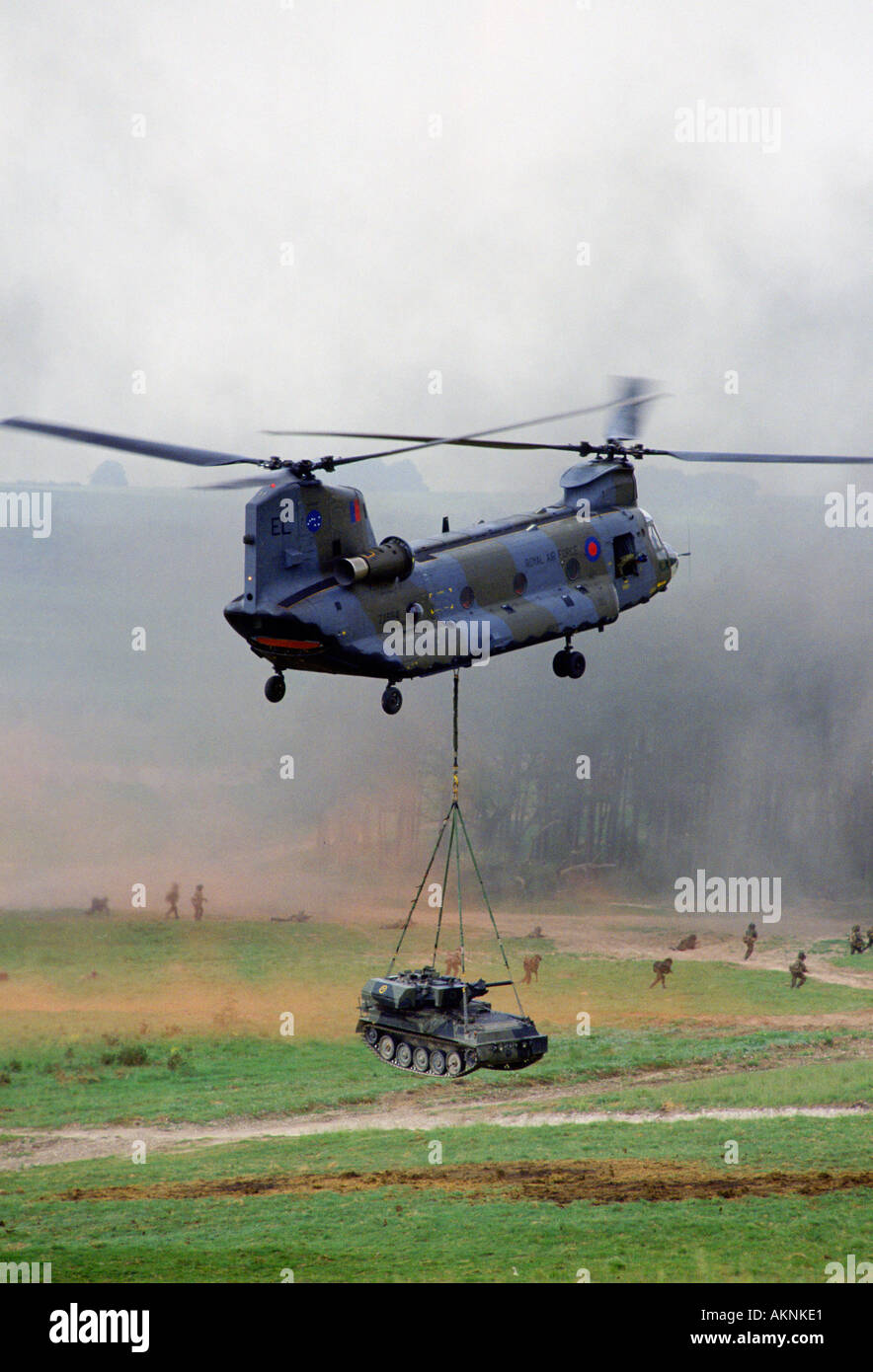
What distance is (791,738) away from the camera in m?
114

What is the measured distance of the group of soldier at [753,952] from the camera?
3327 inches

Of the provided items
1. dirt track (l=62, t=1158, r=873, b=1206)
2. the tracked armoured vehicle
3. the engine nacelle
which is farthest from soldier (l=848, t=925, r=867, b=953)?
the engine nacelle

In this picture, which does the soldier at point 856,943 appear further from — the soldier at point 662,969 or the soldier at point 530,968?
the soldier at point 530,968

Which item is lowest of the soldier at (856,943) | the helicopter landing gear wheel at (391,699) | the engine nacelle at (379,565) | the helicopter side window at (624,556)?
the soldier at (856,943)

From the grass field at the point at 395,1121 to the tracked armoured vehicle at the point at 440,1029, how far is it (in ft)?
33.3

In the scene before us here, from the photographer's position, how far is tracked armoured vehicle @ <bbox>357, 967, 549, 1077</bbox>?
40.7 metres

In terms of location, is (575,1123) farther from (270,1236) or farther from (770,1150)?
(270,1236)

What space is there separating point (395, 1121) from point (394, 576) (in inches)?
1180

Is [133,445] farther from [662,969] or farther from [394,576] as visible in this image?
[662,969]

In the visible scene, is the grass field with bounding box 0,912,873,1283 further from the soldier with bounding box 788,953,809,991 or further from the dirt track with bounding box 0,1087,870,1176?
the soldier with bounding box 788,953,809,991

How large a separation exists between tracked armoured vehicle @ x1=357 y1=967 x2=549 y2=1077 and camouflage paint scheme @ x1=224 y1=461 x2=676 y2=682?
697 cm
